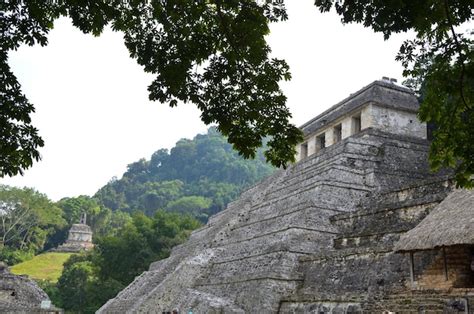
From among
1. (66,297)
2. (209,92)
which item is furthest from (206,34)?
(66,297)

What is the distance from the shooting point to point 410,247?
26.4 ft

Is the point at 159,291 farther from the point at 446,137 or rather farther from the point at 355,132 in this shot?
the point at 446,137

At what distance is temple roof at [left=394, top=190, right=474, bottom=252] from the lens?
7.43 m

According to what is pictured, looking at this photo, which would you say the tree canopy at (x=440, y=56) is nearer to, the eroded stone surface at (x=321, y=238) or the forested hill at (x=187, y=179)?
the eroded stone surface at (x=321, y=238)

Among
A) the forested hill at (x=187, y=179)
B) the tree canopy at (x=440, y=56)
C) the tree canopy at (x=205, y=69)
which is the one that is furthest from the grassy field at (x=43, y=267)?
the tree canopy at (x=440, y=56)

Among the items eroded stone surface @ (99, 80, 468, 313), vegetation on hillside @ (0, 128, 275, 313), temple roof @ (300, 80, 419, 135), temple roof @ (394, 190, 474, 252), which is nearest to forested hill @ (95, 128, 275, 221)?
vegetation on hillside @ (0, 128, 275, 313)

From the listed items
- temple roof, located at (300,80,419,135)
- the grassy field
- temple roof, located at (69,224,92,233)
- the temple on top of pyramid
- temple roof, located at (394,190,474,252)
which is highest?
temple roof, located at (69,224,92,233)

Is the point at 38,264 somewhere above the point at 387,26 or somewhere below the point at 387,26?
above

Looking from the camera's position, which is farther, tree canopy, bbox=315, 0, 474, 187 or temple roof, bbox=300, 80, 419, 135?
temple roof, bbox=300, 80, 419, 135

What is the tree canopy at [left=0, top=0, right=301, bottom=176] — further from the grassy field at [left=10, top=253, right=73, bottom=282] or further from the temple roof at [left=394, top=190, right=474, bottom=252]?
the grassy field at [left=10, top=253, right=73, bottom=282]

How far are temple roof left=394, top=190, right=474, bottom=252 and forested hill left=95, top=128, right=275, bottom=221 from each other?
5496 cm

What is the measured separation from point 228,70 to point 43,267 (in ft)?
157

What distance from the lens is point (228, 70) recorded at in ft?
14.9

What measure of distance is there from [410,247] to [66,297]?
2646cm
